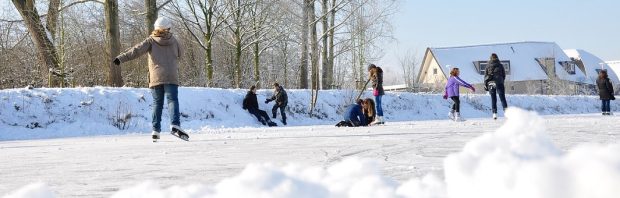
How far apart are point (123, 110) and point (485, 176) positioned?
1724cm

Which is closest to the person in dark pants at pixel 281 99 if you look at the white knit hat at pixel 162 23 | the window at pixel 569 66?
the white knit hat at pixel 162 23

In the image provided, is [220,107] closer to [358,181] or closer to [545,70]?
[358,181]

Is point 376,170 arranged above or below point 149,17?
below

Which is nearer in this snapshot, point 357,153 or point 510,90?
point 357,153

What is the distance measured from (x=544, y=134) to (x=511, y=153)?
13 centimetres

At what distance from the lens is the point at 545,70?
2357 inches

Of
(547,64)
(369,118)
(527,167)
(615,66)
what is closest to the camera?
(527,167)

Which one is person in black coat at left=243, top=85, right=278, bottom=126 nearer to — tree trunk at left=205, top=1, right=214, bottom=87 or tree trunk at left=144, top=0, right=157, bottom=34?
tree trunk at left=144, top=0, right=157, bottom=34

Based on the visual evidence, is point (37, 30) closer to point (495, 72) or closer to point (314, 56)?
point (314, 56)

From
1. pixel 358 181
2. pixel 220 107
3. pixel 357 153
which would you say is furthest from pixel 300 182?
pixel 220 107

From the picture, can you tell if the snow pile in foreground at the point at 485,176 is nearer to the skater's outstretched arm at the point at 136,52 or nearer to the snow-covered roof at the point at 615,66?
the skater's outstretched arm at the point at 136,52

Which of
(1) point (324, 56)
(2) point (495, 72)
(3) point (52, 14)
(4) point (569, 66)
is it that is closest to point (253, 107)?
(3) point (52, 14)

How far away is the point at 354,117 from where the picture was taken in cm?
1438

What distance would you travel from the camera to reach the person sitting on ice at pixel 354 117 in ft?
47.0
